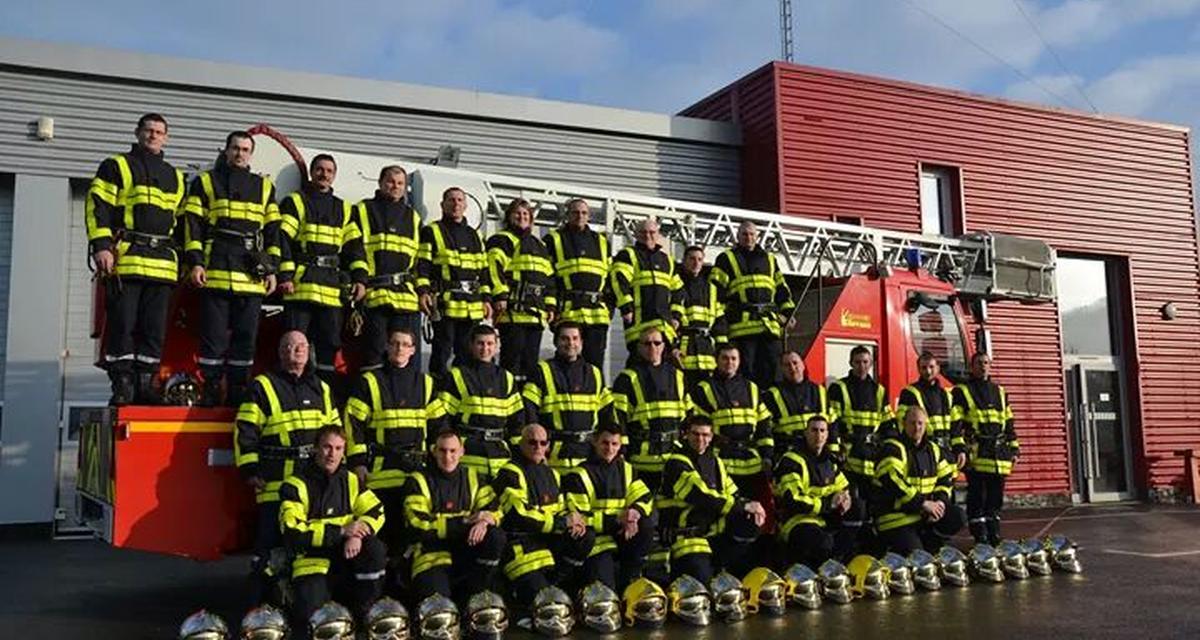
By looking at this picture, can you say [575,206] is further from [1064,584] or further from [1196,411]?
[1196,411]

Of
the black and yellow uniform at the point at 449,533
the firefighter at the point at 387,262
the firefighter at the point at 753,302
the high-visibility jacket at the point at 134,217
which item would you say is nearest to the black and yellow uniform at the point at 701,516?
the black and yellow uniform at the point at 449,533

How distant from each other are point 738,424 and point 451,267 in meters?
2.56

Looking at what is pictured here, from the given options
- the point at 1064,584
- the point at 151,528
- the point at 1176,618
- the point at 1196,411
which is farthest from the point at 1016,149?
the point at 151,528

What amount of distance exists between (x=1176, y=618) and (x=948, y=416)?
8.99ft

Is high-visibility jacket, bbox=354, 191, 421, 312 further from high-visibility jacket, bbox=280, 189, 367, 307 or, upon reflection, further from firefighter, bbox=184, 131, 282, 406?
firefighter, bbox=184, 131, 282, 406

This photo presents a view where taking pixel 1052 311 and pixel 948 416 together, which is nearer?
pixel 948 416

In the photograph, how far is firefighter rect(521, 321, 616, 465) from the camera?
284 inches

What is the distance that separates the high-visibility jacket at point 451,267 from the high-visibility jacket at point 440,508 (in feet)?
4.97

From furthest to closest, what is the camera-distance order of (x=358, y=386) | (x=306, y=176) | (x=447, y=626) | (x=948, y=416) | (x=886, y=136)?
(x=886, y=136), (x=948, y=416), (x=306, y=176), (x=358, y=386), (x=447, y=626)

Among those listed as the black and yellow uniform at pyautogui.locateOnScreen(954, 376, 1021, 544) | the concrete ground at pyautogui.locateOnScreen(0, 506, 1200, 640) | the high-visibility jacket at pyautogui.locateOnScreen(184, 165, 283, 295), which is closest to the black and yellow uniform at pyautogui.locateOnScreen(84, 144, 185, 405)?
the high-visibility jacket at pyautogui.locateOnScreen(184, 165, 283, 295)

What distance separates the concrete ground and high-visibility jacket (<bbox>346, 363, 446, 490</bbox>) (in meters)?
1.29

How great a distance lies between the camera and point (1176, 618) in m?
6.89

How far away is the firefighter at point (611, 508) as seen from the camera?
684 centimetres

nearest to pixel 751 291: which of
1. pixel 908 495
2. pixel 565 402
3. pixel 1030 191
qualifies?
pixel 908 495
